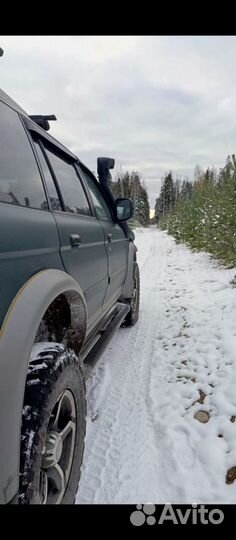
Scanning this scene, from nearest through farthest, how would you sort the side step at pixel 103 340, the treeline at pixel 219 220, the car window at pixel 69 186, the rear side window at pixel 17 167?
1. the rear side window at pixel 17 167
2. the car window at pixel 69 186
3. the side step at pixel 103 340
4. the treeline at pixel 219 220

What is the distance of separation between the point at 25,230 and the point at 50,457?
932 mm

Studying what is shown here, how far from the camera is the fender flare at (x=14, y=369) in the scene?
1028 mm

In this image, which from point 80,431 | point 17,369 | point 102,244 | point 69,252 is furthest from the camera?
point 102,244

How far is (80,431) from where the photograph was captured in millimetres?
1647

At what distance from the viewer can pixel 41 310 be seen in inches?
51.0

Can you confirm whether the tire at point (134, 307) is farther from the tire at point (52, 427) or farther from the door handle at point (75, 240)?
the tire at point (52, 427)

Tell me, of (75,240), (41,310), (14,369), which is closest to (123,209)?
(75,240)

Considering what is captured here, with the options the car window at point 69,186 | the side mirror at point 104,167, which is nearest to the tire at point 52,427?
the car window at point 69,186

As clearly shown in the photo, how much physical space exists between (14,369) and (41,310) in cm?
27

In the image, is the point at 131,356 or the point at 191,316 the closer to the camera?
the point at 131,356

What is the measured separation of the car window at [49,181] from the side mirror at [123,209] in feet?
5.44
